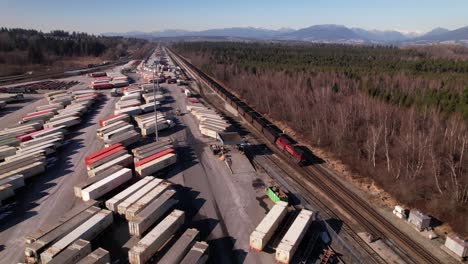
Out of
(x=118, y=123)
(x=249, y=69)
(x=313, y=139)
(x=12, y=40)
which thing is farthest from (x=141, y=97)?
(x=12, y=40)

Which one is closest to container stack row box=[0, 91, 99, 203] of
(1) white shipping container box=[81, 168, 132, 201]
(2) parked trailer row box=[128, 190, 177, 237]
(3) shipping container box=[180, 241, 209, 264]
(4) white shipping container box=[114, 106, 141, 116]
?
(4) white shipping container box=[114, 106, 141, 116]

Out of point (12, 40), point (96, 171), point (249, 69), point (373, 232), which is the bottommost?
point (373, 232)

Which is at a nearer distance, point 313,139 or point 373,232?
point 373,232

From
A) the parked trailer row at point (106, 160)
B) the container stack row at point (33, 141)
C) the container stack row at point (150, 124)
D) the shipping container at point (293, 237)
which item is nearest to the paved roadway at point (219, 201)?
the shipping container at point (293, 237)

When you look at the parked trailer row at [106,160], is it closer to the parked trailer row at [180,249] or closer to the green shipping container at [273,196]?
the parked trailer row at [180,249]

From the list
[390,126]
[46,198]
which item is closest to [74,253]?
[46,198]

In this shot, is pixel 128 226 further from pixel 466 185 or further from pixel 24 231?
pixel 466 185
